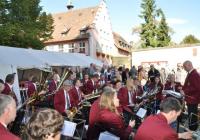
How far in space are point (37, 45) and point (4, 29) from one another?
4555 millimetres

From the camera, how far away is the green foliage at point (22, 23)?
2917 centimetres

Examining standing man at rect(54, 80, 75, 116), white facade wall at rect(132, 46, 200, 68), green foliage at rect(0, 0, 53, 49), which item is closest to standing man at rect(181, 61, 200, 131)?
standing man at rect(54, 80, 75, 116)

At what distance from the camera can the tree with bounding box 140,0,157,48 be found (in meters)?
44.9

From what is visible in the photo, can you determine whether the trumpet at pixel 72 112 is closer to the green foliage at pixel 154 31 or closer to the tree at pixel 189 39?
the green foliage at pixel 154 31

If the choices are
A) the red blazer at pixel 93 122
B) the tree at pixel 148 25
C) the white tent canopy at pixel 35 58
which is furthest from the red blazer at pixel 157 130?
the tree at pixel 148 25

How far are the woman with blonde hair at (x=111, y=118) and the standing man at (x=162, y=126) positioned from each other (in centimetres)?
104

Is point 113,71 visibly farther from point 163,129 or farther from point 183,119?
point 163,129

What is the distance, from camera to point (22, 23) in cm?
3162

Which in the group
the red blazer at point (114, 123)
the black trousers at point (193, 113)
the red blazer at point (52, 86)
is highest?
the red blazer at point (52, 86)

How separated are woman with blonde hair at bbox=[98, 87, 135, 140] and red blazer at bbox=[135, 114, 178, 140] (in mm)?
1043

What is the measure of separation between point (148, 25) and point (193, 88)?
36977mm

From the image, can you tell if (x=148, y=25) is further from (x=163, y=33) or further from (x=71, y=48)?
(x=71, y=48)

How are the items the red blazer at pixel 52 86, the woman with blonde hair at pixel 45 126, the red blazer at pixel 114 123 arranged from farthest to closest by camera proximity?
1. the red blazer at pixel 52 86
2. the red blazer at pixel 114 123
3. the woman with blonde hair at pixel 45 126

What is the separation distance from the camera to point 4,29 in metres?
28.4
